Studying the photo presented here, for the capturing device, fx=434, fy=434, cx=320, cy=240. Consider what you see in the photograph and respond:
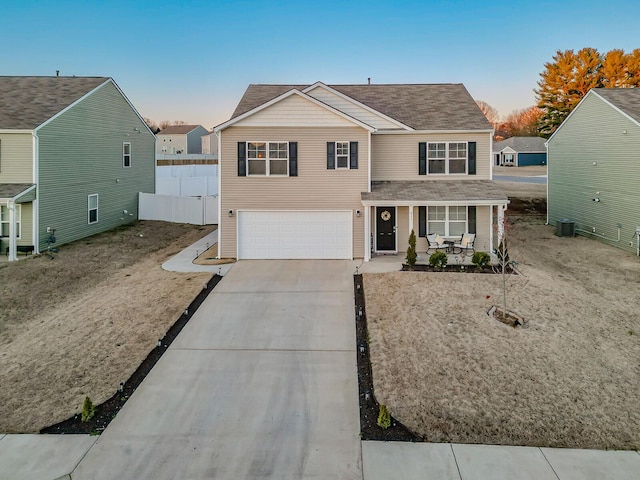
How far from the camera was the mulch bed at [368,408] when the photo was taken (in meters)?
6.84

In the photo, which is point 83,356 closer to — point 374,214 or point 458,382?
point 458,382

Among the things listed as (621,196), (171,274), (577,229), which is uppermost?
(621,196)

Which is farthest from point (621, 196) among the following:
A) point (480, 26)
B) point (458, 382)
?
point (458, 382)

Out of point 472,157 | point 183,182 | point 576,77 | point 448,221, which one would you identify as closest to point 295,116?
point 448,221

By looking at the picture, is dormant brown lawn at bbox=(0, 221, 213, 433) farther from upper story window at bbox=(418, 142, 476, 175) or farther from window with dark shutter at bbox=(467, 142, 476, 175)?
window with dark shutter at bbox=(467, 142, 476, 175)

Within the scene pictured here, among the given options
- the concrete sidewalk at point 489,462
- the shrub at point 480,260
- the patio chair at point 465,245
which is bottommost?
the concrete sidewalk at point 489,462

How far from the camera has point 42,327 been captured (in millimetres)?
11016

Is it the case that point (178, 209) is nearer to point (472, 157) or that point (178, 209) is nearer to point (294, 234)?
point (294, 234)

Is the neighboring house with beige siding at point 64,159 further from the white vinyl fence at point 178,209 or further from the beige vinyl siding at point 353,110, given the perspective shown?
the beige vinyl siding at point 353,110

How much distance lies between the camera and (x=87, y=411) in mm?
7266

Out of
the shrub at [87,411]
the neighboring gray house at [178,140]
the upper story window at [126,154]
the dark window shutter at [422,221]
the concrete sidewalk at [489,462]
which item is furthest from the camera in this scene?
the neighboring gray house at [178,140]

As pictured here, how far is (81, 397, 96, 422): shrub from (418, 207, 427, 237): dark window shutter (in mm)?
13125

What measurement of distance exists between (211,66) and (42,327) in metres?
24.0

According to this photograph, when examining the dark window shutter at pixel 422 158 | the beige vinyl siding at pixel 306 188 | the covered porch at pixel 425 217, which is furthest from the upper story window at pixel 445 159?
the beige vinyl siding at pixel 306 188
